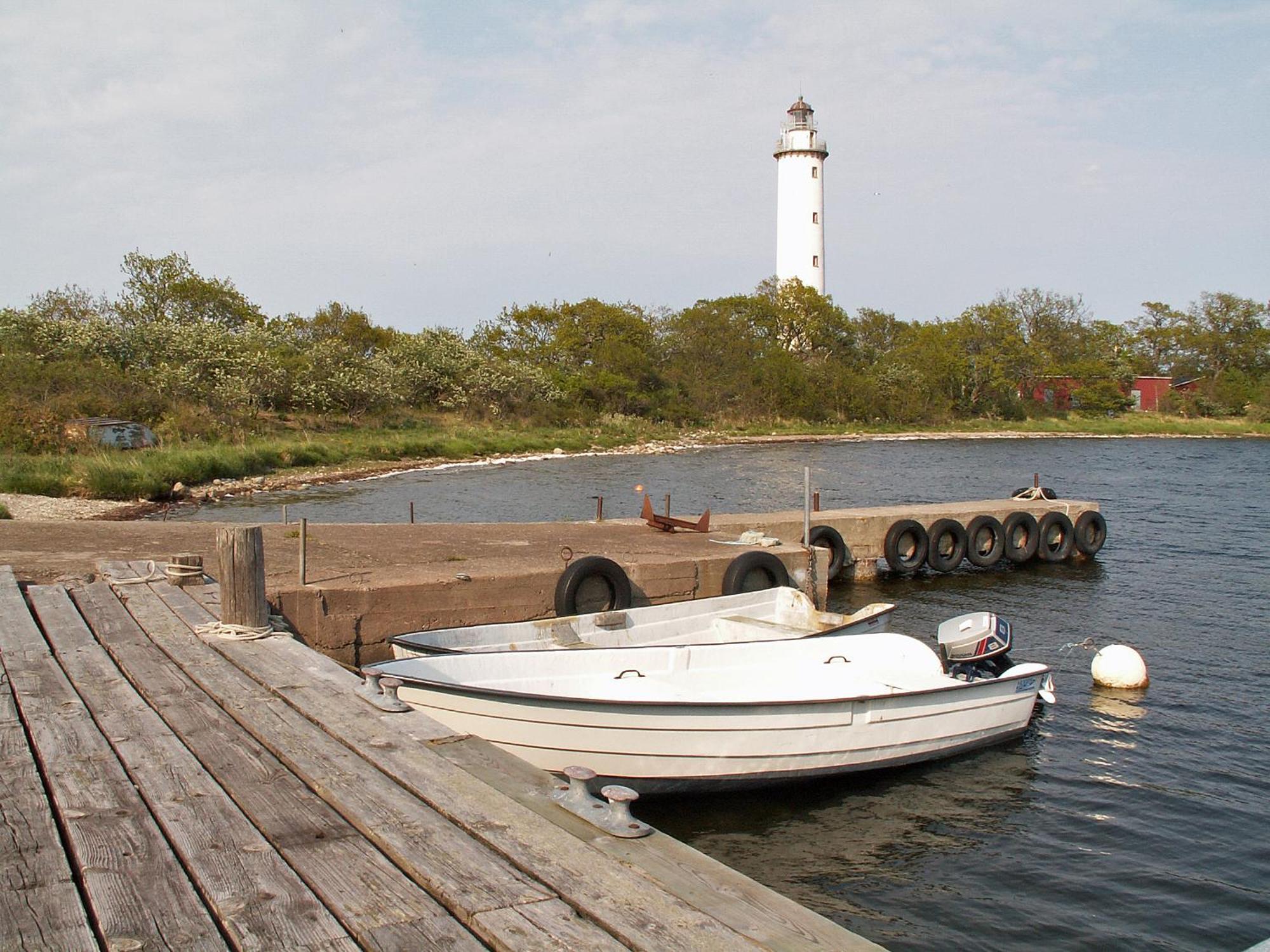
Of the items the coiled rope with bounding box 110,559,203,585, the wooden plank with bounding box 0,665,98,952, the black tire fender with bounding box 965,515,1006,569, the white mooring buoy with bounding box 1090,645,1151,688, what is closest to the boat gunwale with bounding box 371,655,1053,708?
the coiled rope with bounding box 110,559,203,585

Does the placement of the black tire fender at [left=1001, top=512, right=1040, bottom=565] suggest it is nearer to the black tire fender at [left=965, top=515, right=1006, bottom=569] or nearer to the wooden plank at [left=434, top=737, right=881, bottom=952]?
the black tire fender at [left=965, top=515, right=1006, bottom=569]

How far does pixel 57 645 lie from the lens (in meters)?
7.07

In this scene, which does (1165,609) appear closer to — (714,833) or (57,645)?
(714,833)

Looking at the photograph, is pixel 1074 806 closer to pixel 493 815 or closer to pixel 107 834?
pixel 493 815

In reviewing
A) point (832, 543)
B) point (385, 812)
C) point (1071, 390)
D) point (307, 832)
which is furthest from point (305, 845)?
point (1071, 390)

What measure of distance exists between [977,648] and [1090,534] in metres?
13.7

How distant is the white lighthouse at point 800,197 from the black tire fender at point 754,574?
6834 centimetres

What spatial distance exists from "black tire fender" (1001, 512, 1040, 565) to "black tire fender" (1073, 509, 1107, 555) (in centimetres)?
114

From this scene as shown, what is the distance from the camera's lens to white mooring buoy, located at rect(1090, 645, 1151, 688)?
12414 millimetres

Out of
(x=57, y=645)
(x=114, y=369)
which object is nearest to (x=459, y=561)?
(x=57, y=645)

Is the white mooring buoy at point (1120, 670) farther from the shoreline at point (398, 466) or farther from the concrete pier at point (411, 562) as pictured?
the shoreline at point (398, 466)

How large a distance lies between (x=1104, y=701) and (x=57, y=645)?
10454 mm

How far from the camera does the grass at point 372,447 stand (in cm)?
2767

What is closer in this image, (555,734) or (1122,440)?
(555,734)
